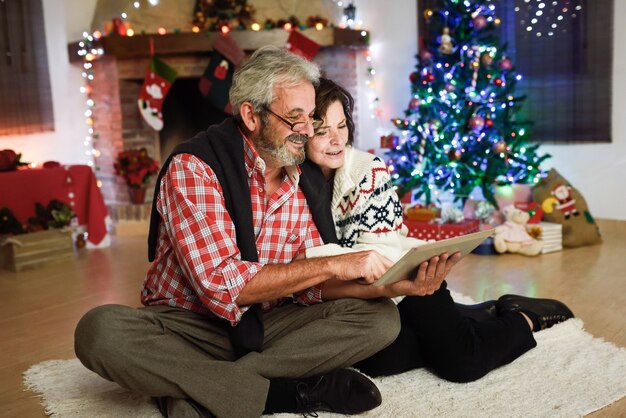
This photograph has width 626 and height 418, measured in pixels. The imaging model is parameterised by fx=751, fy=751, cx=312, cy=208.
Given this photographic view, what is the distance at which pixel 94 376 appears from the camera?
245cm

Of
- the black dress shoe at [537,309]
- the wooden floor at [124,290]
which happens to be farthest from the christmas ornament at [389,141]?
the black dress shoe at [537,309]

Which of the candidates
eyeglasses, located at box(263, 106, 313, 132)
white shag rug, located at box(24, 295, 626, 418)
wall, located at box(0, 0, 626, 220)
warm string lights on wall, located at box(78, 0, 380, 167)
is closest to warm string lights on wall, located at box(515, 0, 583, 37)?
wall, located at box(0, 0, 626, 220)

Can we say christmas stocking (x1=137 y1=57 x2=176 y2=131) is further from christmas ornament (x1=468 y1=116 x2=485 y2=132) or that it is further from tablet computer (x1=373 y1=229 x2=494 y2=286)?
tablet computer (x1=373 y1=229 x2=494 y2=286)

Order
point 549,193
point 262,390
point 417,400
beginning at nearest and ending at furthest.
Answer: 1. point 262,390
2. point 417,400
3. point 549,193

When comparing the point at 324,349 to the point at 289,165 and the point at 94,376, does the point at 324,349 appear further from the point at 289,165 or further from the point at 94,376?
the point at 94,376

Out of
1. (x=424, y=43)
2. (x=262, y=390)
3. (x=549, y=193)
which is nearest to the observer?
(x=262, y=390)

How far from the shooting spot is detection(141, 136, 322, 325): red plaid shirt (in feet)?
6.19

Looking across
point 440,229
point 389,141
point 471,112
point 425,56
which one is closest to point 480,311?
point 440,229

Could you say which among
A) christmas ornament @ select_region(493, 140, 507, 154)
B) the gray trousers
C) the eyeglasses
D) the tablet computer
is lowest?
the gray trousers

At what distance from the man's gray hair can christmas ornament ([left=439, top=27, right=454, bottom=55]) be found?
9.15ft

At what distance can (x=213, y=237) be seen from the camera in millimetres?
1894

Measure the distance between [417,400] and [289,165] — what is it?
76 centimetres

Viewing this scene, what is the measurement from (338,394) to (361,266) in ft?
1.18

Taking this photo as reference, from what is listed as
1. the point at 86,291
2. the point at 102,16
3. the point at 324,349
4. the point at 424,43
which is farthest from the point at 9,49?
the point at 324,349
